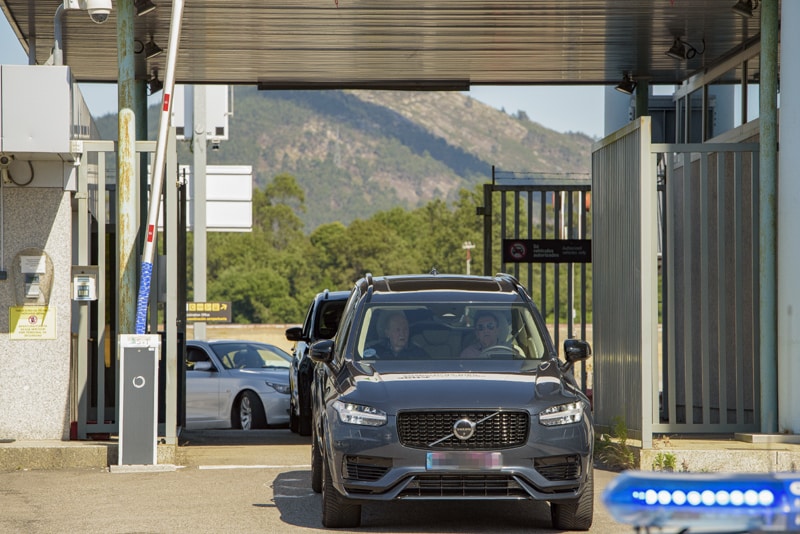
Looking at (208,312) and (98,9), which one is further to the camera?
(208,312)

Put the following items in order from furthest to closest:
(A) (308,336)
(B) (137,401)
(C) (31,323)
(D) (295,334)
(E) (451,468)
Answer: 1. (A) (308,336)
2. (D) (295,334)
3. (C) (31,323)
4. (B) (137,401)
5. (E) (451,468)

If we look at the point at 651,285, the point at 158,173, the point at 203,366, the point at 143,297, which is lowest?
the point at 203,366

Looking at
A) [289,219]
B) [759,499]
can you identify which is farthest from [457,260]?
[759,499]

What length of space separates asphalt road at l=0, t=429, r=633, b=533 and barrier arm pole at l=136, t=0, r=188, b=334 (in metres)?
1.61

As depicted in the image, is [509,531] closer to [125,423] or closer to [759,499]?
[125,423]

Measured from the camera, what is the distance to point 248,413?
20391 millimetres

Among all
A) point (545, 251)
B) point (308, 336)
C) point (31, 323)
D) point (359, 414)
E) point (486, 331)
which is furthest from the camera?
point (545, 251)

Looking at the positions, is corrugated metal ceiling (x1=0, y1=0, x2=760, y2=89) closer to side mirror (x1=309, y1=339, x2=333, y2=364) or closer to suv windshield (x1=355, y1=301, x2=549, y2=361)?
suv windshield (x1=355, y1=301, x2=549, y2=361)

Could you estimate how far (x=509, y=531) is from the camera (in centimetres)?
881

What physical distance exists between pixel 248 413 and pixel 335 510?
11.7 metres

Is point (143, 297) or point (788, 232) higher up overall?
point (788, 232)

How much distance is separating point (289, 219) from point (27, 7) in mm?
121514

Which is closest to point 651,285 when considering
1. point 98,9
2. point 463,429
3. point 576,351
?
point 576,351

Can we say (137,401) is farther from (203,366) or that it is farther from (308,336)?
(203,366)
